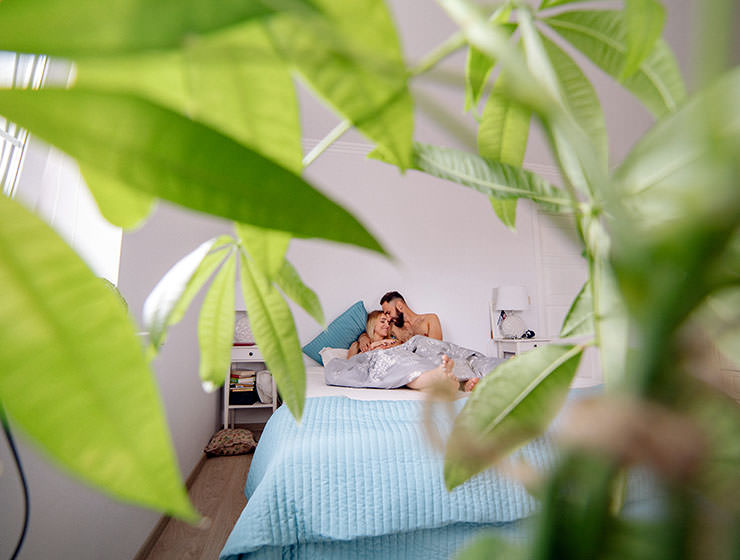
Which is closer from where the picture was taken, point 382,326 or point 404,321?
point 382,326

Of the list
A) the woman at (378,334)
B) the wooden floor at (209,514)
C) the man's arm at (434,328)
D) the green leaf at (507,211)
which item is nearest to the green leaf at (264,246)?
the green leaf at (507,211)

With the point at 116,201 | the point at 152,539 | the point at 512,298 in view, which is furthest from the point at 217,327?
the point at 512,298

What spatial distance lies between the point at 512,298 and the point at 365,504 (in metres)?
3.11

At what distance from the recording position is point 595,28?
31cm

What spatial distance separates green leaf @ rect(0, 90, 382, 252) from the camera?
0.13m

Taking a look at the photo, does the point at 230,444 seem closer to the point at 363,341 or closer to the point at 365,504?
the point at 363,341

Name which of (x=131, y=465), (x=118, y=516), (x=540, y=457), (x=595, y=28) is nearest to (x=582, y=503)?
(x=131, y=465)

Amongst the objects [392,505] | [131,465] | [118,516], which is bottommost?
[118,516]

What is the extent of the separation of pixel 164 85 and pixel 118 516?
1927mm

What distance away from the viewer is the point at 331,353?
3.48 m

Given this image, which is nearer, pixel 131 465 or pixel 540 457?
pixel 131 465

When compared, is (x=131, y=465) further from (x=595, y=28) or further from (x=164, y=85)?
(x=595, y=28)

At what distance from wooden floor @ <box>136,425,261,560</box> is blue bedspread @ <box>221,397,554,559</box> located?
30 centimetres

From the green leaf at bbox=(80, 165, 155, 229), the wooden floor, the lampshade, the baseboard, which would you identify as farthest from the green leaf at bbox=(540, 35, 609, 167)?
the lampshade
